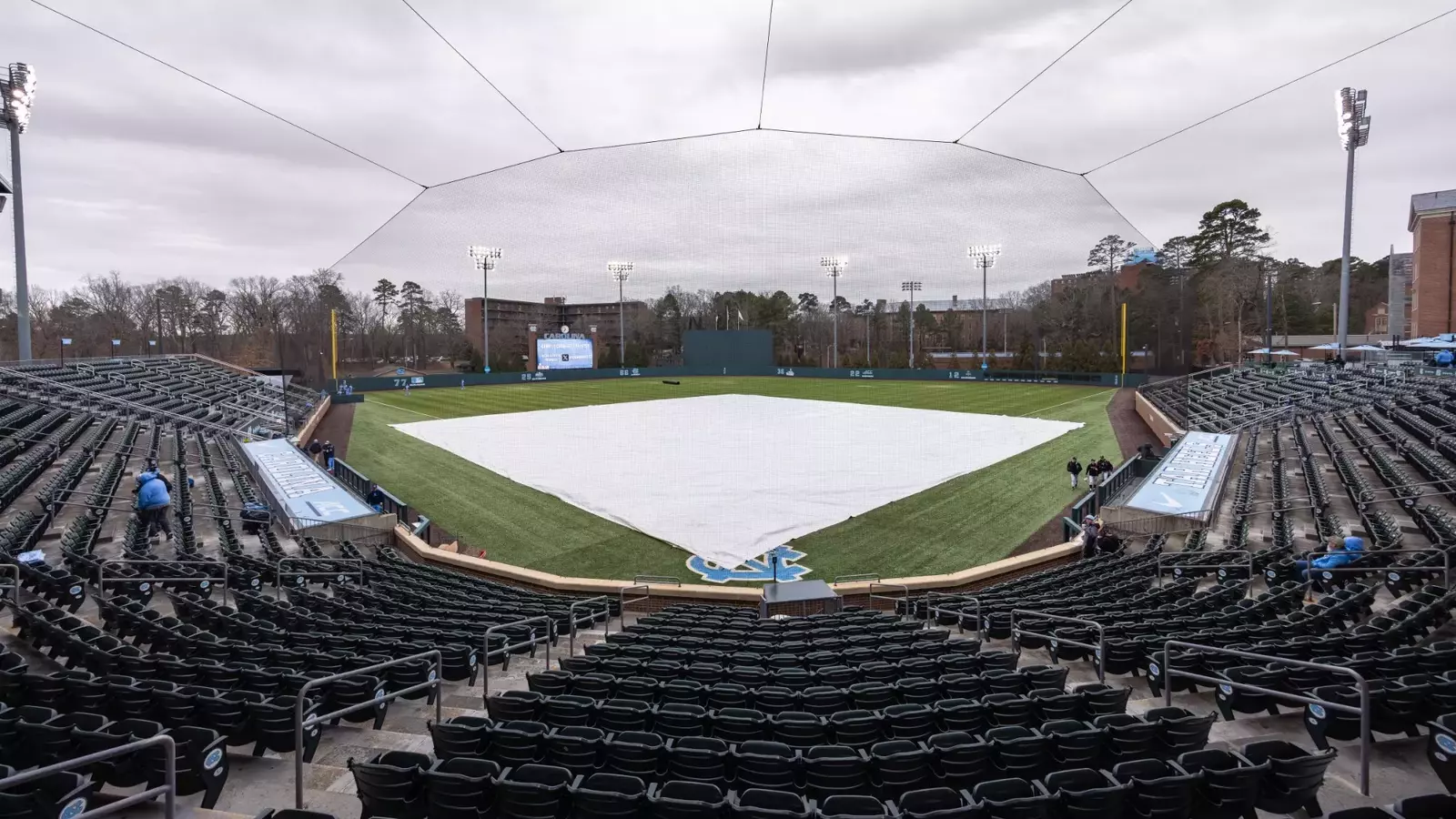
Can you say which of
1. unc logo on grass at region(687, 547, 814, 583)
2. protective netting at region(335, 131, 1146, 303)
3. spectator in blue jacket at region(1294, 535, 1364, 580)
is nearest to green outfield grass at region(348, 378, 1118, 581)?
unc logo on grass at region(687, 547, 814, 583)

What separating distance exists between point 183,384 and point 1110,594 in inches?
1561

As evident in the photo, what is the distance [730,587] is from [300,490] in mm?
10668

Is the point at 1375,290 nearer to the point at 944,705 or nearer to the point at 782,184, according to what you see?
the point at 782,184

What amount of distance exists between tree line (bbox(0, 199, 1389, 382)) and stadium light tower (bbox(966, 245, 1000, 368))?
2.80 feet

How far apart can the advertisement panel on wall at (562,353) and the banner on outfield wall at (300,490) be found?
3830 centimetres

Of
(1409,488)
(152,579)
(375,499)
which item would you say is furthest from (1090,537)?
(375,499)

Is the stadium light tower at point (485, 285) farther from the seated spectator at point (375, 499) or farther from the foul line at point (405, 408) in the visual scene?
the seated spectator at point (375, 499)

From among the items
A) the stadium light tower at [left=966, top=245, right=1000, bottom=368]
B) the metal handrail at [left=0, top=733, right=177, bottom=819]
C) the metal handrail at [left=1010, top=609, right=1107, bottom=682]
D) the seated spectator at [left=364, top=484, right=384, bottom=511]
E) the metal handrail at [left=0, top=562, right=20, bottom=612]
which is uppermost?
the stadium light tower at [left=966, top=245, right=1000, bottom=368]

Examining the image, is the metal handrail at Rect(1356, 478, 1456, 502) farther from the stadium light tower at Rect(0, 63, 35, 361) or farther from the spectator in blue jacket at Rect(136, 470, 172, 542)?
the stadium light tower at Rect(0, 63, 35, 361)

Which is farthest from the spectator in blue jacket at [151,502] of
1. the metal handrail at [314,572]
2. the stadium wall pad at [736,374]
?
the stadium wall pad at [736,374]

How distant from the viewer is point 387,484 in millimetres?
21531

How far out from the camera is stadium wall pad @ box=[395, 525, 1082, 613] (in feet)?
37.7

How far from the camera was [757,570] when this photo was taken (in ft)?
45.4

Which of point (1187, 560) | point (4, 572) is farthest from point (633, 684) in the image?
point (1187, 560)
